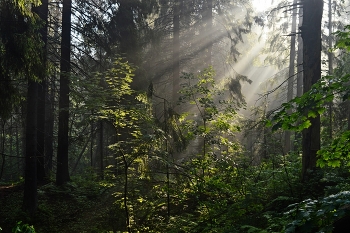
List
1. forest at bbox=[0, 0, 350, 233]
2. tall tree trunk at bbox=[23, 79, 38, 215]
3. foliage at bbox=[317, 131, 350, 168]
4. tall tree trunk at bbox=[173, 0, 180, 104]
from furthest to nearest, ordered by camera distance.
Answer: tall tree trunk at bbox=[173, 0, 180, 104] < tall tree trunk at bbox=[23, 79, 38, 215] < forest at bbox=[0, 0, 350, 233] < foliage at bbox=[317, 131, 350, 168]

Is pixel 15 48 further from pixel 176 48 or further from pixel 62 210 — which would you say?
pixel 176 48

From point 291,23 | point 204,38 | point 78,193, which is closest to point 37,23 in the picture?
point 78,193

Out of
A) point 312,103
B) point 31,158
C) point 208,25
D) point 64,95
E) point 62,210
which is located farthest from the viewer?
point 208,25

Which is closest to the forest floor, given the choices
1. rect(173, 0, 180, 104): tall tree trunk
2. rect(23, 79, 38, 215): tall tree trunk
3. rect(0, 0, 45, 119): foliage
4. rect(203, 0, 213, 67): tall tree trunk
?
rect(23, 79, 38, 215): tall tree trunk

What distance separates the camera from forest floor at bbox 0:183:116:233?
888cm

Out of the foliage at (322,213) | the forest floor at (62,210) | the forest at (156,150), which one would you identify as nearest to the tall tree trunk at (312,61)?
the forest at (156,150)

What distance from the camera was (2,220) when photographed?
896 centimetres

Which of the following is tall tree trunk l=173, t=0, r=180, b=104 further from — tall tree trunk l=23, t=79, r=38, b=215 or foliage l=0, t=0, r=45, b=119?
foliage l=0, t=0, r=45, b=119

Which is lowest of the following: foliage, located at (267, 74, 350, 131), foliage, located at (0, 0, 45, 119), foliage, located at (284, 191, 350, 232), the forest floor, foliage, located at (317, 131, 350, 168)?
the forest floor

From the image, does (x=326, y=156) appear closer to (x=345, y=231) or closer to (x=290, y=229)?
(x=345, y=231)

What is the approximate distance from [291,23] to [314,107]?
19059mm

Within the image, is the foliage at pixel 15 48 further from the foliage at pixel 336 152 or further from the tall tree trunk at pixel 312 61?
the foliage at pixel 336 152

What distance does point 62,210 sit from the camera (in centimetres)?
1048

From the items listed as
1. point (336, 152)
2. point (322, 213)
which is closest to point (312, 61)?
point (336, 152)
